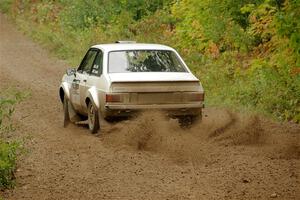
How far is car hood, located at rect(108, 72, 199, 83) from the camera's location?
10203 millimetres

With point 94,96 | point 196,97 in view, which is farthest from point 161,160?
point 94,96

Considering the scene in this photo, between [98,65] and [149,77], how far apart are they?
133 cm

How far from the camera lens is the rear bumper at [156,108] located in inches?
399

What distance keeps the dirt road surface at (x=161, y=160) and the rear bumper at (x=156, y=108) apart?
141 millimetres

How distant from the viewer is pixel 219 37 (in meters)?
17.0

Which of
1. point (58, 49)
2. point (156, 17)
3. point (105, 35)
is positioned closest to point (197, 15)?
point (156, 17)

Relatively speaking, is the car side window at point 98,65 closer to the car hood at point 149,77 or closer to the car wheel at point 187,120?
the car hood at point 149,77

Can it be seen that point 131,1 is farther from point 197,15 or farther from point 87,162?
point 87,162

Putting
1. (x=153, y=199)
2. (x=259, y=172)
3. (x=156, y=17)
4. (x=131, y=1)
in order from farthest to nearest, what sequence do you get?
(x=131, y=1) < (x=156, y=17) < (x=259, y=172) < (x=153, y=199)

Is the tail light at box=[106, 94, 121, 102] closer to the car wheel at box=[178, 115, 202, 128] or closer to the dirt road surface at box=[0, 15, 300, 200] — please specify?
the dirt road surface at box=[0, 15, 300, 200]

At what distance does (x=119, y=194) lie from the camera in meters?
7.28

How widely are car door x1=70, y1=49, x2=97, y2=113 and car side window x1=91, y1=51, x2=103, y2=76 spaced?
20 cm

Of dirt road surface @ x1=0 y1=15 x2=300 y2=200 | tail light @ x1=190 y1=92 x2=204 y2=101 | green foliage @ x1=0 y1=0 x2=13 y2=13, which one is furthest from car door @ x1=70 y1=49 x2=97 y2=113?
green foliage @ x1=0 y1=0 x2=13 y2=13

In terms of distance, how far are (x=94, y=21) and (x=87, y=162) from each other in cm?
1765
